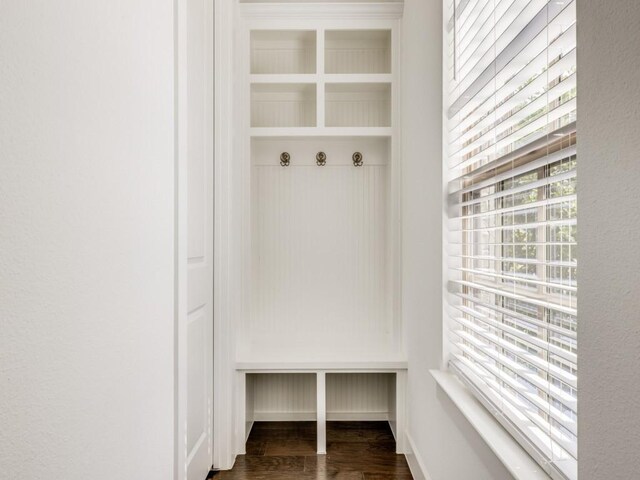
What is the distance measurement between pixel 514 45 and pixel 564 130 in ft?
1.04

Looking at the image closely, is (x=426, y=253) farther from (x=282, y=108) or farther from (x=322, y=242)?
(x=282, y=108)

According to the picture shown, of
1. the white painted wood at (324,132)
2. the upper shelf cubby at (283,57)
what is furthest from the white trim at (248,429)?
the upper shelf cubby at (283,57)

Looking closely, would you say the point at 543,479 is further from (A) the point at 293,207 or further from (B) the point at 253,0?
(B) the point at 253,0

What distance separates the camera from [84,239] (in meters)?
0.77

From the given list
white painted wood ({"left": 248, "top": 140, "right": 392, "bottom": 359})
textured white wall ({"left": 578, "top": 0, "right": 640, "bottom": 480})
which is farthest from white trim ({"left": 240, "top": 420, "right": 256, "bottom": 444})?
textured white wall ({"left": 578, "top": 0, "right": 640, "bottom": 480})

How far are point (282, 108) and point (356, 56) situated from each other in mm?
533

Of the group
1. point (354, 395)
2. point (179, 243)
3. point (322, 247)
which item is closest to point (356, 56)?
point (322, 247)

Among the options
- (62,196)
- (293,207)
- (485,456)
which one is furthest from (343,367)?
(62,196)

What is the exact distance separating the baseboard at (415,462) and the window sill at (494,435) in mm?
545

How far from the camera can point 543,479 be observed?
88cm

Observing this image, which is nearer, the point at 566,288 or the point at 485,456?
the point at 566,288

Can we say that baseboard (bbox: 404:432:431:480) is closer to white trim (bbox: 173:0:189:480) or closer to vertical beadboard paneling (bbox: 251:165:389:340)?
vertical beadboard paneling (bbox: 251:165:389:340)

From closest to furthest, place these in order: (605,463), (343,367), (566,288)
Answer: (605,463)
(566,288)
(343,367)

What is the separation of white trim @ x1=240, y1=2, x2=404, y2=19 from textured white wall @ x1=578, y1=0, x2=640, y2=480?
74.8 inches
